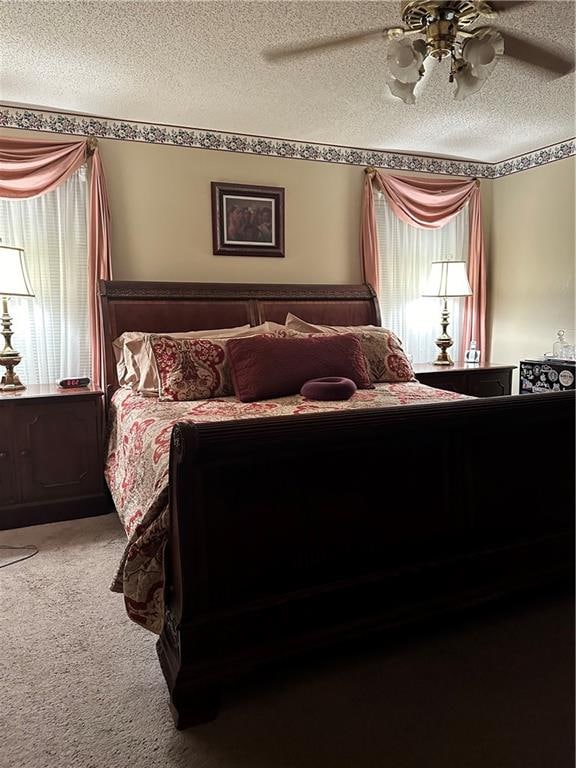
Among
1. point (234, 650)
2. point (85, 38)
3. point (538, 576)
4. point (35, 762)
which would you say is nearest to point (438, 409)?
point (538, 576)

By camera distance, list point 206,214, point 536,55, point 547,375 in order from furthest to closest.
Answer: point 547,375 < point 206,214 < point 536,55

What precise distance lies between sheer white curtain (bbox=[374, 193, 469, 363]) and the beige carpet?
2.92 metres

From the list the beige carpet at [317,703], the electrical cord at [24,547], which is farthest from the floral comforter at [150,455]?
the electrical cord at [24,547]

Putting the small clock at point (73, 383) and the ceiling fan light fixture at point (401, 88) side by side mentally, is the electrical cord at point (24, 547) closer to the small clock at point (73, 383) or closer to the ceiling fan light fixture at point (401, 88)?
the small clock at point (73, 383)

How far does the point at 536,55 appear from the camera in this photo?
274cm

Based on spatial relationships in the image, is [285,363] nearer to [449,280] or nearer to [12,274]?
[12,274]

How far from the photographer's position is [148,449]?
7.12ft

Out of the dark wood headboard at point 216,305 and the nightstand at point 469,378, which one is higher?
the dark wood headboard at point 216,305

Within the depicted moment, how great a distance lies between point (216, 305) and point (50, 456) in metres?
1.48

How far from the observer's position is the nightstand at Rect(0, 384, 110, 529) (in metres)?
2.98

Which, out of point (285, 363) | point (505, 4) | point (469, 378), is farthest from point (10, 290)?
point (469, 378)

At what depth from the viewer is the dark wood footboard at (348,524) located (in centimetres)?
154

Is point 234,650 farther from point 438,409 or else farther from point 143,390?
point 143,390

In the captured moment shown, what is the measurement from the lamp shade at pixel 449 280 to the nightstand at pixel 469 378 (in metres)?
0.60
